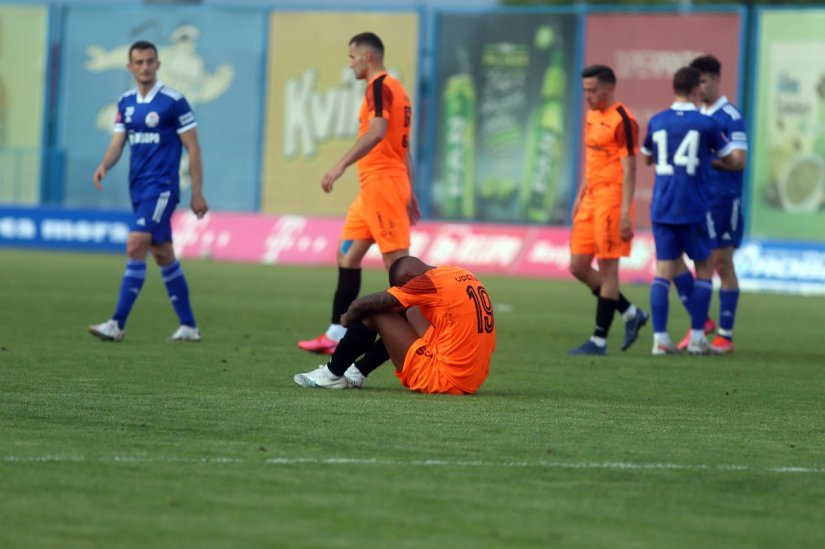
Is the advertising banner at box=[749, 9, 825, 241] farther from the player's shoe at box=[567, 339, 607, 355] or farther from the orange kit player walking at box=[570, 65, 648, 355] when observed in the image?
the player's shoe at box=[567, 339, 607, 355]

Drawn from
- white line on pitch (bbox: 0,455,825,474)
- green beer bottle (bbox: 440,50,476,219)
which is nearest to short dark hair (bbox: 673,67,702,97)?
white line on pitch (bbox: 0,455,825,474)

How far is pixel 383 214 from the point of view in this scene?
12.1 metres

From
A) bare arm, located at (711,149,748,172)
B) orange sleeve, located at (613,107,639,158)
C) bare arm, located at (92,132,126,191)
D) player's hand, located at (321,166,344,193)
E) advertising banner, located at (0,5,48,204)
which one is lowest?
player's hand, located at (321,166,344,193)

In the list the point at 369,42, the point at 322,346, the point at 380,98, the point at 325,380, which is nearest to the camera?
the point at 325,380

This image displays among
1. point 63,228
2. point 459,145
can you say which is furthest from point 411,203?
point 459,145

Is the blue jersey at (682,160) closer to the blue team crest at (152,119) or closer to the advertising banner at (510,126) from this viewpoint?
the blue team crest at (152,119)

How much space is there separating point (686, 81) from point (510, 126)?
21.9 meters

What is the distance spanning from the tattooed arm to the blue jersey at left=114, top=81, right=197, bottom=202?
13.6 ft

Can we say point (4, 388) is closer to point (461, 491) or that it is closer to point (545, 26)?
point (461, 491)

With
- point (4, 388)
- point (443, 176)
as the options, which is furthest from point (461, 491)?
point (443, 176)

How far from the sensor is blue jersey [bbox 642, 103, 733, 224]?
13.3m

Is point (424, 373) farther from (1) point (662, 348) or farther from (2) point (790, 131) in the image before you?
(2) point (790, 131)

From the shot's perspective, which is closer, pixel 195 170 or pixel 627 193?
pixel 627 193

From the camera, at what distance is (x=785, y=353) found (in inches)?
558
